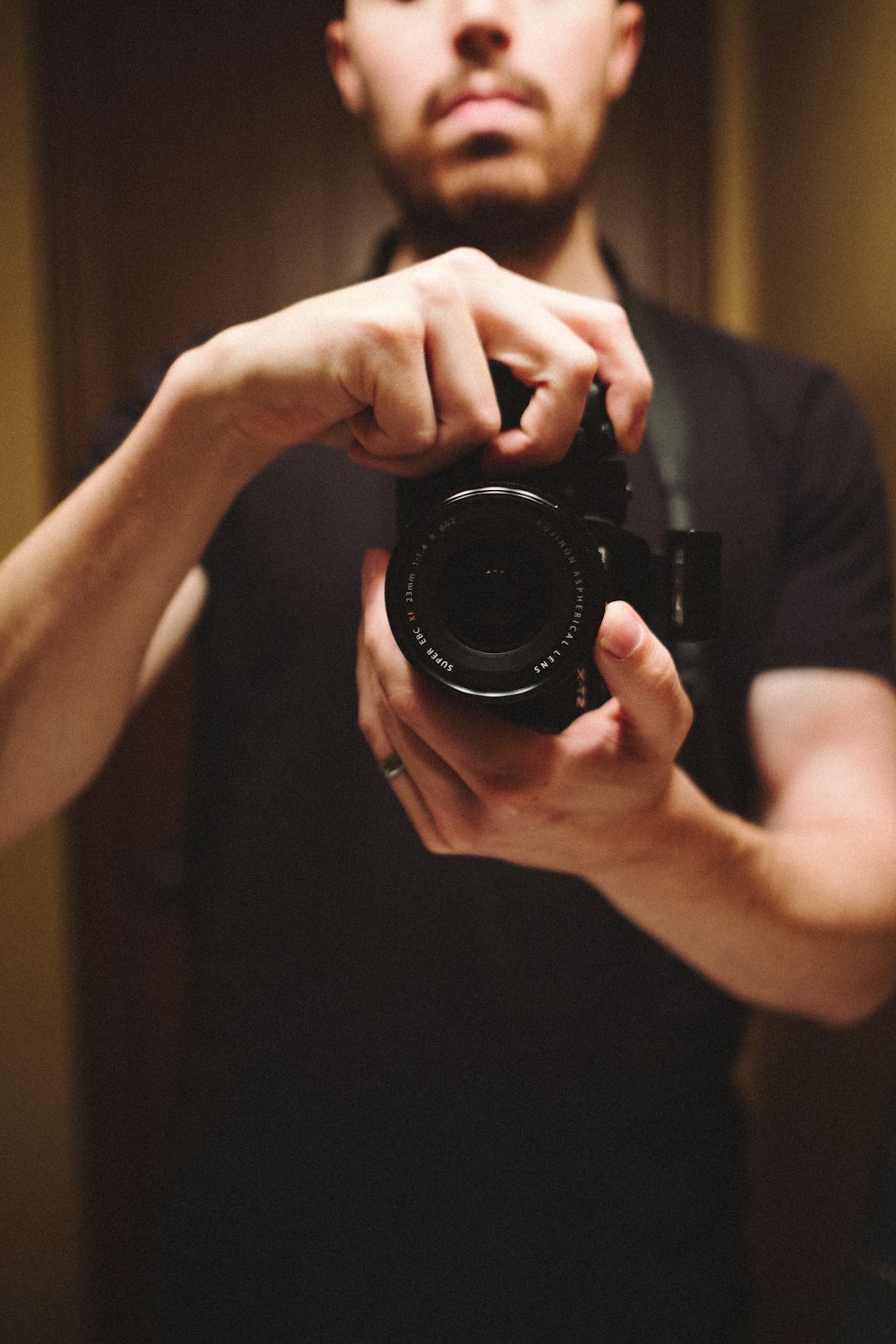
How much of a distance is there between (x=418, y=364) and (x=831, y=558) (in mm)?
369

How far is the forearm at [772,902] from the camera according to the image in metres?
0.49

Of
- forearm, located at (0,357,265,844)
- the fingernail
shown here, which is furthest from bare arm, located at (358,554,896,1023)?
forearm, located at (0,357,265,844)

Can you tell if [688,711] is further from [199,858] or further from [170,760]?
[170,760]

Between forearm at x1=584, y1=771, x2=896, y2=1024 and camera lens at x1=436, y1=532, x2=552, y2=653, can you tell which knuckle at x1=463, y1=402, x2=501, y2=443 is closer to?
camera lens at x1=436, y1=532, x2=552, y2=653

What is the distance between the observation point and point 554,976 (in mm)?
602

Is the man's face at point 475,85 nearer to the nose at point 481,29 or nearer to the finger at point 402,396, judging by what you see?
the nose at point 481,29

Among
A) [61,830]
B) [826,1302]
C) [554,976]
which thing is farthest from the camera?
[61,830]

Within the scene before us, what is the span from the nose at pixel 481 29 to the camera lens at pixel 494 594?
12.4 inches

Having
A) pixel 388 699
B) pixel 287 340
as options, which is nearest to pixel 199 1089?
pixel 388 699

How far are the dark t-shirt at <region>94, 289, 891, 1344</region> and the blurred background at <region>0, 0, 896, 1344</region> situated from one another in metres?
0.30

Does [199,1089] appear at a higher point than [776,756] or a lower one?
lower

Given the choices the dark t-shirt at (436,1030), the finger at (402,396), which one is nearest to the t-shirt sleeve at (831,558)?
the dark t-shirt at (436,1030)

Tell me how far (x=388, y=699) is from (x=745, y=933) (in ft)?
0.94

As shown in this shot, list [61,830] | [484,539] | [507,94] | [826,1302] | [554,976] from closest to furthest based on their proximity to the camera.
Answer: [484,539] → [507,94] → [554,976] → [826,1302] → [61,830]
